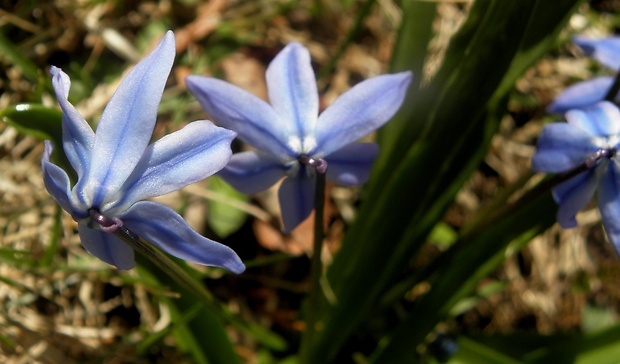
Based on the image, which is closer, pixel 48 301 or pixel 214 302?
pixel 214 302

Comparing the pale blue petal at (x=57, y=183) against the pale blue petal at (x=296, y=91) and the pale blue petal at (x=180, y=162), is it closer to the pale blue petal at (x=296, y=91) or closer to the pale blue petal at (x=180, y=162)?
the pale blue petal at (x=180, y=162)

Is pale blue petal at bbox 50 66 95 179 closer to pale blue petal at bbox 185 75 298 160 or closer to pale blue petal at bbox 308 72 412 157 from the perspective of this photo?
pale blue petal at bbox 185 75 298 160

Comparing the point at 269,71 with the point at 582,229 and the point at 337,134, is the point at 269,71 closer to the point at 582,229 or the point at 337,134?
the point at 337,134

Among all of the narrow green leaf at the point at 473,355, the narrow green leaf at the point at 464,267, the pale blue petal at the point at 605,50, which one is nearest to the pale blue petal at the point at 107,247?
the narrow green leaf at the point at 464,267

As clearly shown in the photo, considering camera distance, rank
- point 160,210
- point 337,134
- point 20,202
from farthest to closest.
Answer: point 20,202 → point 337,134 → point 160,210

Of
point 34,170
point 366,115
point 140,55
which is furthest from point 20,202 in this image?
point 366,115

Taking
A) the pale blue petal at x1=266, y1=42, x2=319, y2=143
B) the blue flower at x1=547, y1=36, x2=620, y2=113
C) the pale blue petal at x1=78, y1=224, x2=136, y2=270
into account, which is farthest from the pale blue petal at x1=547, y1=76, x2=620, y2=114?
the pale blue petal at x1=78, y1=224, x2=136, y2=270

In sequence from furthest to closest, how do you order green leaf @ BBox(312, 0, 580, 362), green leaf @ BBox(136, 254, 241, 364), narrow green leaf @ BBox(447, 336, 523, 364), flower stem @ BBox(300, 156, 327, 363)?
narrow green leaf @ BBox(447, 336, 523, 364) → green leaf @ BBox(136, 254, 241, 364) → green leaf @ BBox(312, 0, 580, 362) → flower stem @ BBox(300, 156, 327, 363)
